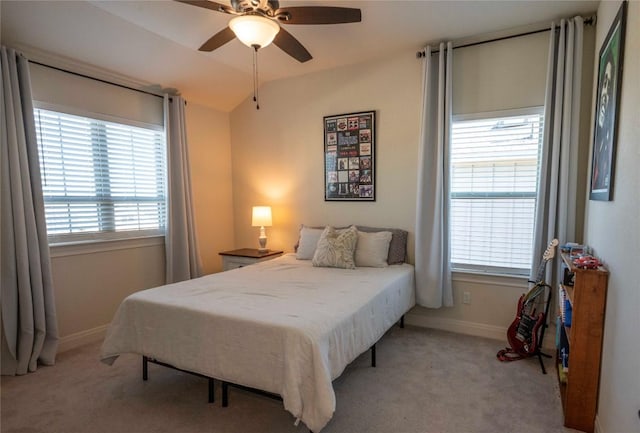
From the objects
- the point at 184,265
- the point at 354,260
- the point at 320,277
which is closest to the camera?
the point at 320,277

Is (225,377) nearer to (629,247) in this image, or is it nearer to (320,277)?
(320,277)

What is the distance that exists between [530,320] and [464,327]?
27.7 inches

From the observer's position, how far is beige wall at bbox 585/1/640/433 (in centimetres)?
136

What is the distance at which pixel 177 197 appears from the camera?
3.64 meters

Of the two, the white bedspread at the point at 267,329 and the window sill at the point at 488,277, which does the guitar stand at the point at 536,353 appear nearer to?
the window sill at the point at 488,277

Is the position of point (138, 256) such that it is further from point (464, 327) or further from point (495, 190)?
point (495, 190)

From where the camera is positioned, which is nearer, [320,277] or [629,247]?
[629,247]

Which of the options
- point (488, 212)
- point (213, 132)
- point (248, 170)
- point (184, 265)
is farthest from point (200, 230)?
point (488, 212)

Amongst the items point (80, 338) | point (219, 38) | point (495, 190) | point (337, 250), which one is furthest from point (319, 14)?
point (80, 338)

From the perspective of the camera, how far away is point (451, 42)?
301cm

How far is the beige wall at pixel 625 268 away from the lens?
136 cm

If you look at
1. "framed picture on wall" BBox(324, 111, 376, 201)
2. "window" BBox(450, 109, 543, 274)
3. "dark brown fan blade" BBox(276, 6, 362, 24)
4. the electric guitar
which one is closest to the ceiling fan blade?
"dark brown fan blade" BBox(276, 6, 362, 24)

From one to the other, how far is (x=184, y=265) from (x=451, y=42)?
3.39 meters

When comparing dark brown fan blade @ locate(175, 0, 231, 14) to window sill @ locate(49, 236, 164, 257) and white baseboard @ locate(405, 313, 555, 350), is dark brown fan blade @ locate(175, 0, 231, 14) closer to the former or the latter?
window sill @ locate(49, 236, 164, 257)
